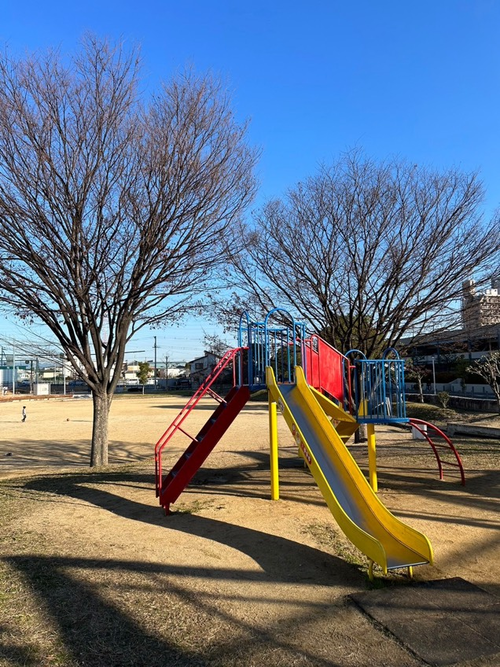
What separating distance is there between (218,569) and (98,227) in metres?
7.90

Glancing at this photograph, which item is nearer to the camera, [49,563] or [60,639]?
[60,639]

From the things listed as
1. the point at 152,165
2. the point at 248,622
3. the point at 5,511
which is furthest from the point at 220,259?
the point at 248,622

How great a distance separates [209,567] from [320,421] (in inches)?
84.0

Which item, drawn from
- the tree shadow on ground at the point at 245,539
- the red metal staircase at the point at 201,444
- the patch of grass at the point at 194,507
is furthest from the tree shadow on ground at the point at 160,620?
the patch of grass at the point at 194,507

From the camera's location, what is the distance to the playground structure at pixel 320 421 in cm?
489

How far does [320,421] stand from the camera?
6152mm

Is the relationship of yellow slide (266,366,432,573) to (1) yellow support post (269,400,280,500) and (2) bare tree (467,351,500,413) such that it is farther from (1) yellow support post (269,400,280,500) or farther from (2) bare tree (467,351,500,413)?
(2) bare tree (467,351,500,413)

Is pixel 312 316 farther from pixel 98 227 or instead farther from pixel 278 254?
pixel 98 227

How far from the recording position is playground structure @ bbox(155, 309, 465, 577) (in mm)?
4891

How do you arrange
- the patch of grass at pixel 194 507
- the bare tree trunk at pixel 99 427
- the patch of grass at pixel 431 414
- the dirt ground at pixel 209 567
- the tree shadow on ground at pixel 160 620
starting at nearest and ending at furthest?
the tree shadow on ground at pixel 160 620 → the dirt ground at pixel 209 567 → the patch of grass at pixel 194 507 → the bare tree trunk at pixel 99 427 → the patch of grass at pixel 431 414

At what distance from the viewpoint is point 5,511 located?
24.7 feet

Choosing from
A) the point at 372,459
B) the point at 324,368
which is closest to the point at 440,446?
the point at 372,459

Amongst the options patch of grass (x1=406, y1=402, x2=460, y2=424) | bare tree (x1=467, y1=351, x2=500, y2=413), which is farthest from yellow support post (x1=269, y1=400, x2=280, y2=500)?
patch of grass (x1=406, y1=402, x2=460, y2=424)

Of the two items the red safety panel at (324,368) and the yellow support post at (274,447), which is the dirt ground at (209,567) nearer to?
the yellow support post at (274,447)
